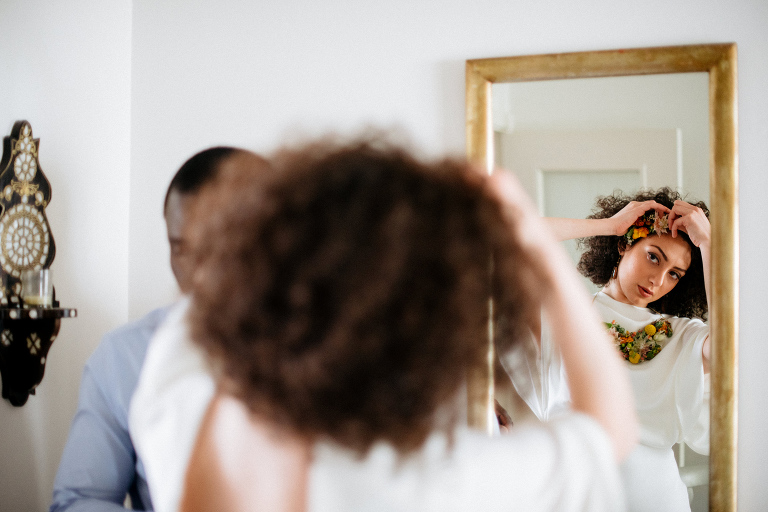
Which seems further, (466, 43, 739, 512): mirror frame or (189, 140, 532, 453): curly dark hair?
(466, 43, 739, 512): mirror frame

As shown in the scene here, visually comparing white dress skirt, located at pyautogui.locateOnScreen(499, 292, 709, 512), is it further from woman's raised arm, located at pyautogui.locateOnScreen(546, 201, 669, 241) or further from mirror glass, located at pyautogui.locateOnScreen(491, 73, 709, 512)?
woman's raised arm, located at pyautogui.locateOnScreen(546, 201, 669, 241)

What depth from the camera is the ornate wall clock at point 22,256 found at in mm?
1372

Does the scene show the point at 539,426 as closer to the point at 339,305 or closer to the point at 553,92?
the point at 339,305

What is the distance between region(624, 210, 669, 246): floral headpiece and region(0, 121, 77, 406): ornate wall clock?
1.44 metres

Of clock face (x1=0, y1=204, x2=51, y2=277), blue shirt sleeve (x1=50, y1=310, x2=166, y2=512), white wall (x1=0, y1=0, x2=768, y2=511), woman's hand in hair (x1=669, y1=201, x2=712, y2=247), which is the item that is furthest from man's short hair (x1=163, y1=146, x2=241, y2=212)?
woman's hand in hair (x1=669, y1=201, x2=712, y2=247)

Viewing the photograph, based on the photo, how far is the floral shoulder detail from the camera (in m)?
1.40

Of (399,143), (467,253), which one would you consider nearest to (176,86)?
(399,143)

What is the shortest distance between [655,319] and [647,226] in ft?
0.78

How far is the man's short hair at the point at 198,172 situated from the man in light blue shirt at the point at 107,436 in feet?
0.19

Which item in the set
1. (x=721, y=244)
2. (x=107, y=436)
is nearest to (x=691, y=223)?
(x=721, y=244)

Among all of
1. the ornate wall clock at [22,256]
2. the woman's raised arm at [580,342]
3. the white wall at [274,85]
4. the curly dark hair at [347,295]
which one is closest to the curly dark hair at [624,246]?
the white wall at [274,85]

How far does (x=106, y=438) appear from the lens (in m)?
0.95

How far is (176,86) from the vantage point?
1747 mm

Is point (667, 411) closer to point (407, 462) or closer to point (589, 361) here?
point (589, 361)
